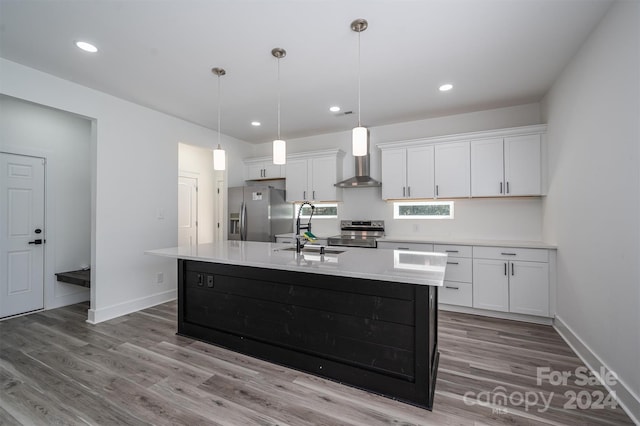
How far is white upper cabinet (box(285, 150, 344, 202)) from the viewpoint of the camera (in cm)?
470

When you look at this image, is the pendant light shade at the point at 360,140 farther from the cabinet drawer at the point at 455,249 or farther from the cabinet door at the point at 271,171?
the cabinet door at the point at 271,171

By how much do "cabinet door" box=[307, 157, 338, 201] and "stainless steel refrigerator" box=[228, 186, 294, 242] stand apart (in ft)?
2.15

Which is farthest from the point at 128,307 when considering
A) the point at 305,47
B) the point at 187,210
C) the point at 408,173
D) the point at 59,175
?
the point at 408,173

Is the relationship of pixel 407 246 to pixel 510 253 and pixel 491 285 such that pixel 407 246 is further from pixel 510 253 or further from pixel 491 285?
pixel 510 253

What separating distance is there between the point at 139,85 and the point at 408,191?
3636 millimetres

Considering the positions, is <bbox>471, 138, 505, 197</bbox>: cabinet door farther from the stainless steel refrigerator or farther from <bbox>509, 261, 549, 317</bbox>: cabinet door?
the stainless steel refrigerator

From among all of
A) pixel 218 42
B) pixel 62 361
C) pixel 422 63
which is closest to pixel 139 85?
pixel 218 42

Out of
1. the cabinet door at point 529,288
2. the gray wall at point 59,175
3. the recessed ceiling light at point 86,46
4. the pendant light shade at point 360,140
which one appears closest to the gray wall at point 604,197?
the cabinet door at point 529,288

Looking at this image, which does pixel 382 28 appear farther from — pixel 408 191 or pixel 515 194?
pixel 515 194

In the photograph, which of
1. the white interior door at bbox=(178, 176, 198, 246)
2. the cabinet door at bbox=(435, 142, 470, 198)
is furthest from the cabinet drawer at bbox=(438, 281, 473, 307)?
the white interior door at bbox=(178, 176, 198, 246)

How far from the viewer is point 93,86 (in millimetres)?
3227

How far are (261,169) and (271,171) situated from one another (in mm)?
229

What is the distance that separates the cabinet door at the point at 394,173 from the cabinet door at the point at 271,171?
6.43 feet

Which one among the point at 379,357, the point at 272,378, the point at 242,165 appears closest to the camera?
the point at 379,357
